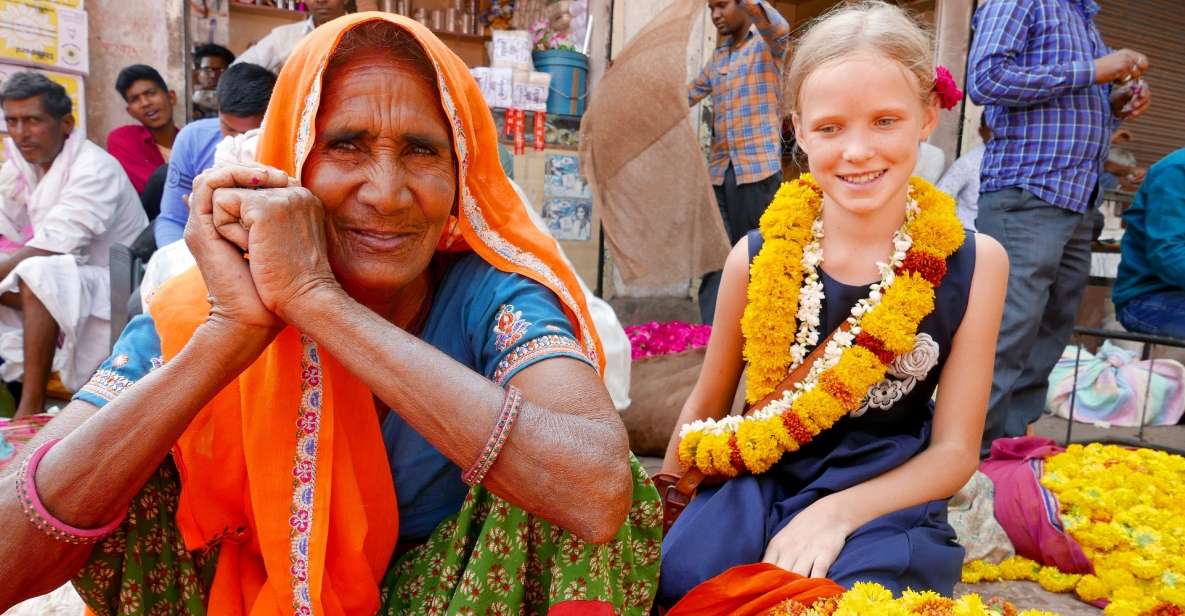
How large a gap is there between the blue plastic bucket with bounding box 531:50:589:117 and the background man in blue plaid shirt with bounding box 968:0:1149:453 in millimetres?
3952

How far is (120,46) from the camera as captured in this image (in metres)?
6.22

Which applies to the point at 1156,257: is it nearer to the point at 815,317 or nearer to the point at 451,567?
the point at 815,317

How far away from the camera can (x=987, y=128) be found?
Result: 4.36 meters

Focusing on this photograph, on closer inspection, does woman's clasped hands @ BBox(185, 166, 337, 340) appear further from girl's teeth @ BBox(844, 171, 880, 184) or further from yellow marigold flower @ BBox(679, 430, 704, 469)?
girl's teeth @ BBox(844, 171, 880, 184)

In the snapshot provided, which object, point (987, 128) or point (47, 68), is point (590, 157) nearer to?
point (987, 128)

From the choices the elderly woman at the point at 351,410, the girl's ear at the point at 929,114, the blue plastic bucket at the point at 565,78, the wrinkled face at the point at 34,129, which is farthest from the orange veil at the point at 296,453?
the blue plastic bucket at the point at 565,78

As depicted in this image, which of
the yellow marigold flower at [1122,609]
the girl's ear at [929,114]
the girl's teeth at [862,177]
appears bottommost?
the yellow marigold flower at [1122,609]

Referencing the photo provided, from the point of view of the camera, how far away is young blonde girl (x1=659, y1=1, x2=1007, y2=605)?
1.91 meters

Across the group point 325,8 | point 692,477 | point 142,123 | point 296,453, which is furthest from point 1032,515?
point 142,123

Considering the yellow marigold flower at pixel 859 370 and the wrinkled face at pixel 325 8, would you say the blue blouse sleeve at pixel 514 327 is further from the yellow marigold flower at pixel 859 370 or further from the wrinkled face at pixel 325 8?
the wrinkled face at pixel 325 8

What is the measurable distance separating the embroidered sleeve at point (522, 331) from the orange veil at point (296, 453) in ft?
0.16

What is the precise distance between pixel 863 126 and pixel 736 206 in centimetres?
361

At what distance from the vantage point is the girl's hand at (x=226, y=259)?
136cm

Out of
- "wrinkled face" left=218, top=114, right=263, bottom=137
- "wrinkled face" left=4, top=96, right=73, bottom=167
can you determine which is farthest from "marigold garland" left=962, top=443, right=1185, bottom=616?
"wrinkled face" left=4, top=96, right=73, bottom=167
